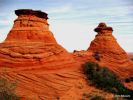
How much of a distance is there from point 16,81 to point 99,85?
6318 mm

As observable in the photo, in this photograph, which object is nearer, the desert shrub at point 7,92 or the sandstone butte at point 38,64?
the desert shrub at point 7,92

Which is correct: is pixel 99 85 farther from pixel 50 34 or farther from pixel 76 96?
→ pixel 50 34

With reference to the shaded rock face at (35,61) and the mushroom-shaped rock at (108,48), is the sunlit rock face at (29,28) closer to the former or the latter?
the shaded rock face at (35,61)

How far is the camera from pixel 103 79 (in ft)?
77.5

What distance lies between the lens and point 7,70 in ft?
70.2

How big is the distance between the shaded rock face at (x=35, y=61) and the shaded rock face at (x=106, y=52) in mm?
10624

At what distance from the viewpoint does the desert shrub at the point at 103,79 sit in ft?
76.3

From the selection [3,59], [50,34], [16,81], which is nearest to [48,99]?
[16,81]

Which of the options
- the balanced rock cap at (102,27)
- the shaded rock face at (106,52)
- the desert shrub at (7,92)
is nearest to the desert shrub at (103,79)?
the desert shrub at (7,92)

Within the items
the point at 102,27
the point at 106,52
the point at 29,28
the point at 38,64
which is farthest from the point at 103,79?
the point at 102,27

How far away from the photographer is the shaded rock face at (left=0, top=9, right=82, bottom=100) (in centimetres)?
2080

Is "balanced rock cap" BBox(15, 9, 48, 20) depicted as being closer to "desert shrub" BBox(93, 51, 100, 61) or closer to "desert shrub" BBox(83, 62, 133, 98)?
"desert shrub" BBox(83, 62, 133, 98)

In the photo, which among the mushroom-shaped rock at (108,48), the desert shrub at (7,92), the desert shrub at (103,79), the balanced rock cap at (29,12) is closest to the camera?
the desert shrub at (7,92)

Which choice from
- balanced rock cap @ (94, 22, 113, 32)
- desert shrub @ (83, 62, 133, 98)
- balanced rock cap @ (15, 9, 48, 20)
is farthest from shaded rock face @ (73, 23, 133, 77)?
balanced rock cap @ (15, 9, 48, 20)
